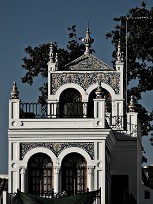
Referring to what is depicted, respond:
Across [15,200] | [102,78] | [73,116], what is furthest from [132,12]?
[15,200]

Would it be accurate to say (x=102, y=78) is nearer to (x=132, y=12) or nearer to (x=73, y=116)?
(x=73, y=116)

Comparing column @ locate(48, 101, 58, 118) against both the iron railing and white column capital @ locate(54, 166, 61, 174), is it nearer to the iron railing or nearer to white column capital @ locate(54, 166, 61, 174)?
white column capital @ locate(54, 166, 61, 174)

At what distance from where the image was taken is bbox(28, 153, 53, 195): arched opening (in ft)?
169

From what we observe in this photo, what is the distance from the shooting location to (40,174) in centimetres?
5150

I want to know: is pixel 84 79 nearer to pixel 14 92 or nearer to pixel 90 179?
pixel 14 92

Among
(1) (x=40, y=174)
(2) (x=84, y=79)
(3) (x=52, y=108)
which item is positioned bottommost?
(1) (x=40, y=174)

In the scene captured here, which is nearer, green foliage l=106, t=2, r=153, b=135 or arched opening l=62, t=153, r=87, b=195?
arched opening l=62, t=153, r=87, b=195

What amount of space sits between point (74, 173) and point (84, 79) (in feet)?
32.4

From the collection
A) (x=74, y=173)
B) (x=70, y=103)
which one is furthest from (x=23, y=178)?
(x=70, y=103)

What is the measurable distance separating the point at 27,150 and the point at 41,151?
69 centimetres

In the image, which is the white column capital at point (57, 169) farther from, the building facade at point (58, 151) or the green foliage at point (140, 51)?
the green foliage at point (140, 51)

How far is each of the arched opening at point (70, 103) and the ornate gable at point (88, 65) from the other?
1470 mm

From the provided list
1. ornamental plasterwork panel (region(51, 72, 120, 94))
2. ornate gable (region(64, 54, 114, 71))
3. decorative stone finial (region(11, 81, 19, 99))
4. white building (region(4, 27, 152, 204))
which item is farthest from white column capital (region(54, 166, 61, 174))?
ornate gable (region(64, 54, 114, 71))

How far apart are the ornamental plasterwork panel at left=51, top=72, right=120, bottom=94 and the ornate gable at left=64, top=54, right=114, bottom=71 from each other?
0.50 meters
